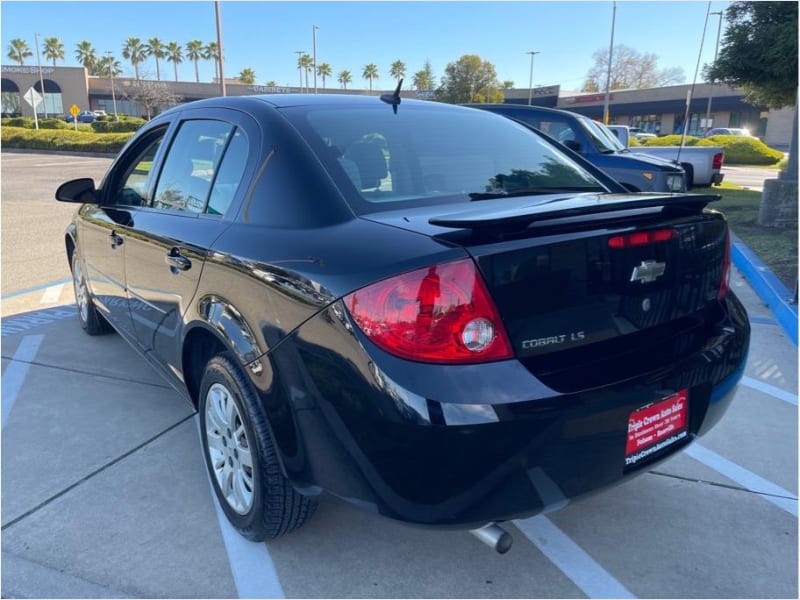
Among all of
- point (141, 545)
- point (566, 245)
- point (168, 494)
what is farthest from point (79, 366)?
point (566, 245)

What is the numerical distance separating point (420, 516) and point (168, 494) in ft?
5.13

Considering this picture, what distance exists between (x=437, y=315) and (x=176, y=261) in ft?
4.94

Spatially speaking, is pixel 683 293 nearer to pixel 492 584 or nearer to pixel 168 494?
pixel 492 584

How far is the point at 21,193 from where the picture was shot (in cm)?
1546

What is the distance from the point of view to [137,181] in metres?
Result: 3.73

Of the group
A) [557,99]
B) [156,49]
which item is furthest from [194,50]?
[557,99]

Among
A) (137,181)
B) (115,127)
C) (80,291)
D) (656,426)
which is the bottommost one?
(80,291)

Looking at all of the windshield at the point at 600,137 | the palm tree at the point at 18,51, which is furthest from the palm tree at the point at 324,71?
the windshield at the point at 600,137

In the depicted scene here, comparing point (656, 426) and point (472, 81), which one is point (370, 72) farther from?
point (656, 426)

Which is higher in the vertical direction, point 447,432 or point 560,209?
point 560,209

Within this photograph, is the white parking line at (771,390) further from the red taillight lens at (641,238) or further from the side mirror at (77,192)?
the side mirror at (77,192)

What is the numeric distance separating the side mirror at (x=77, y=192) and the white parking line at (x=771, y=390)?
13.9 ft

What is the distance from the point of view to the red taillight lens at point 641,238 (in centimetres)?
204

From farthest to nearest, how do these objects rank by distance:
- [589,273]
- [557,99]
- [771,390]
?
[557,99] < [771,390] < [589,273]
